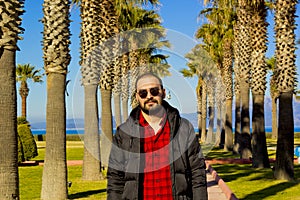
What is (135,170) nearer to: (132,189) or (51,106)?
(132,189)

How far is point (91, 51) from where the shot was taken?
16797 millimetres

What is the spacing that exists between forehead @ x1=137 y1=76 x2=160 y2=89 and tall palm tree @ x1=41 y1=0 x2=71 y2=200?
7512mm

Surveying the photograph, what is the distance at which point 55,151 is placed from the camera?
36.8 feet

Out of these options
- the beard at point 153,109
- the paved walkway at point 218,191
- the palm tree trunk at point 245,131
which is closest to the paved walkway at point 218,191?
the paved walkway at point 218,191

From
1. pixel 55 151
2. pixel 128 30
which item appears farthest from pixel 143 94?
pixel 128 30

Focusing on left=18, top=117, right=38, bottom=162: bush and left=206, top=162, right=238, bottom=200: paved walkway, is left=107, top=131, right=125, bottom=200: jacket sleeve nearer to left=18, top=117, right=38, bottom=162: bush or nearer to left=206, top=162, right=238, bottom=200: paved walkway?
left=206, top=162, right=238, bottom=200: paved walkway

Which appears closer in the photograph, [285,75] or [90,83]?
[285,75]

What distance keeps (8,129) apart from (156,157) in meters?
4.31

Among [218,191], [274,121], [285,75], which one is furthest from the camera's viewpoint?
[274,121]

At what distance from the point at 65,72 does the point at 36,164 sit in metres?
13.5

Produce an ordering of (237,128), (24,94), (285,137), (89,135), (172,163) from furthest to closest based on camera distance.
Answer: (24,94)
(237,128)
(89,135)
(285,137)
(172,163)

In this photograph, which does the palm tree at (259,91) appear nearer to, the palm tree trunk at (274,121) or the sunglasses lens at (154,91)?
the sunglasses lens at (154,91)

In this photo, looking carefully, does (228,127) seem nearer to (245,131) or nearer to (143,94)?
(245,131)

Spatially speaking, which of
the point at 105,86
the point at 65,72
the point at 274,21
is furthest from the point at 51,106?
the point at 274,21
